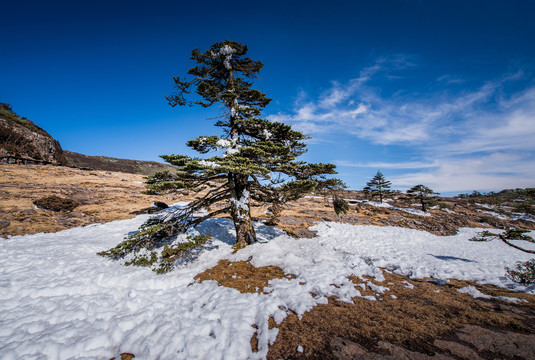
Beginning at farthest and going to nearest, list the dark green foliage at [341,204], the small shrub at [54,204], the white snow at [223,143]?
1. the small shrub at [54,204]
2. the dark green foliage at [341,204]
3. the white snow at [223,143]

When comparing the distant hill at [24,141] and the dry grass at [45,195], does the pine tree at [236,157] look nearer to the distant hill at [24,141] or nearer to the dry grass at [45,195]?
the dry grass at [45,195]

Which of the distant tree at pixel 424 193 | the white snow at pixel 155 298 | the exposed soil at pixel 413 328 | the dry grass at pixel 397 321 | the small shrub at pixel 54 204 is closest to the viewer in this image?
the exposed soil at pixel 413 328

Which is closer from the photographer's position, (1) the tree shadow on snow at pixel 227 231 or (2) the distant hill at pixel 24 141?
(1) the tree shadow on snow at pixel 227 231

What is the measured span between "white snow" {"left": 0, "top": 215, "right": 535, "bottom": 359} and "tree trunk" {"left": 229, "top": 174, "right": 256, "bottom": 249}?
0.67m

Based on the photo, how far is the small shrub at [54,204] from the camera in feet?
55.0

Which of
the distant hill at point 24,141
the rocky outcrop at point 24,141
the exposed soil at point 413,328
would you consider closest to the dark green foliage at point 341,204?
the exposed soil at point 413,328

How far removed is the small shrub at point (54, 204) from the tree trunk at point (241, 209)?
18456 millimetres

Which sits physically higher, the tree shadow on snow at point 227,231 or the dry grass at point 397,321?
the dry grass at point 397,321

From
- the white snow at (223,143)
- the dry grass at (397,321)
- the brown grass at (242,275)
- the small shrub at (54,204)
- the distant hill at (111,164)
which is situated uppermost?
the distant hill at (111,164)

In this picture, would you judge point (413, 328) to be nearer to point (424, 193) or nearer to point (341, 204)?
point (341, 204)

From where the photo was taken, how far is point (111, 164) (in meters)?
77.4

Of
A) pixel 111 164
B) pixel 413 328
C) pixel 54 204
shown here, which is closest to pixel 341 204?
pixel 413 328

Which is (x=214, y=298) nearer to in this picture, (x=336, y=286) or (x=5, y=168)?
(x=336, y=286)

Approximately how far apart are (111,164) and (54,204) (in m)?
75.5
